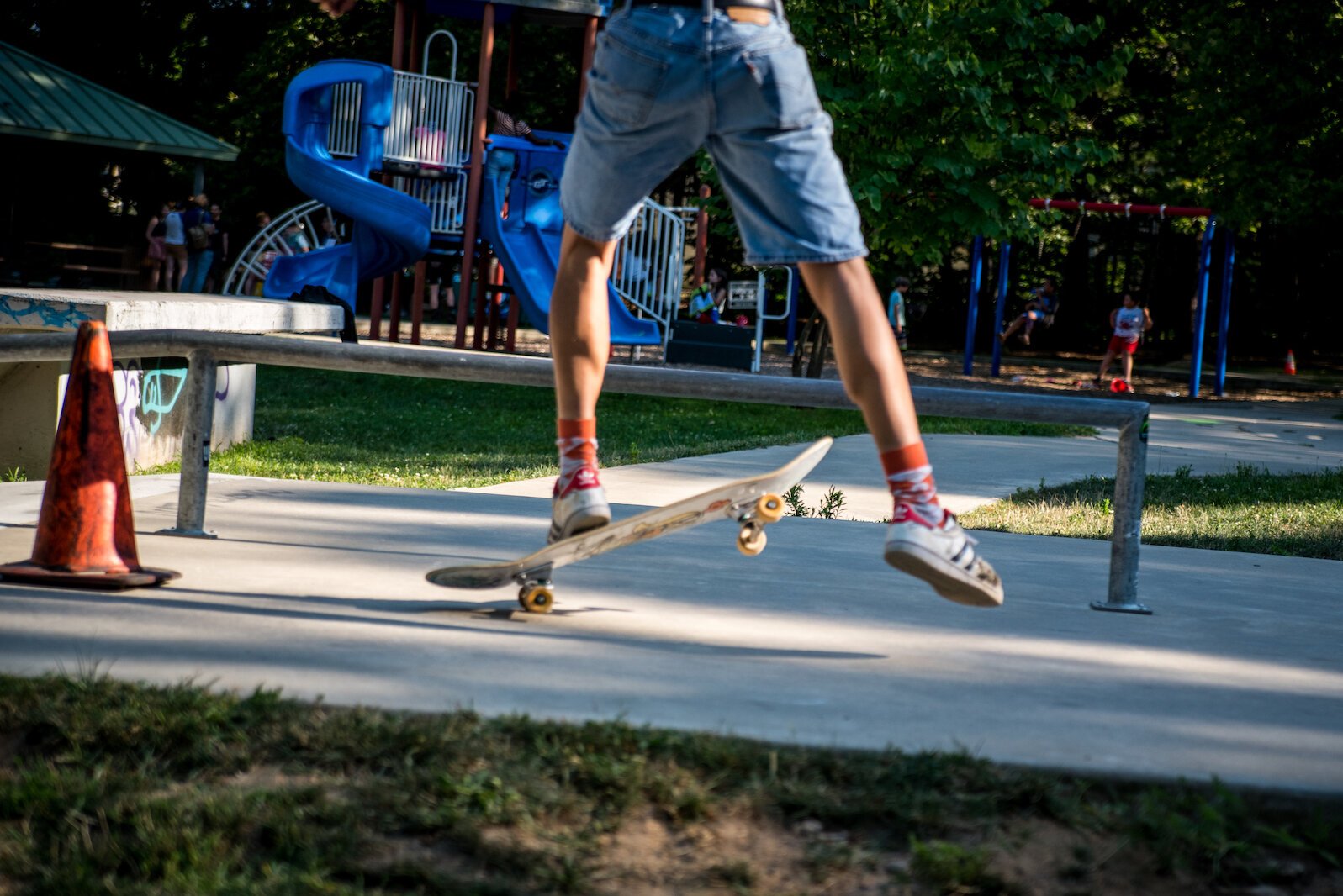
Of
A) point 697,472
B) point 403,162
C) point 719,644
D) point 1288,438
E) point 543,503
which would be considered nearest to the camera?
Result: point 719,644

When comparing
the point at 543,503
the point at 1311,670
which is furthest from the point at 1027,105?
the point at 1311,670

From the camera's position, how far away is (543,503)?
18.0 feet

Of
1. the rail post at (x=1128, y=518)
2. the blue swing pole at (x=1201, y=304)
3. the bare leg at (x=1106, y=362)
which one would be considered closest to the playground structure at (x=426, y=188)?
the bare leg at (x=1106, y=362)

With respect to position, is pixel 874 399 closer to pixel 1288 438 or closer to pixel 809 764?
pixel 809 764

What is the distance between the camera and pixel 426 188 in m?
19.1

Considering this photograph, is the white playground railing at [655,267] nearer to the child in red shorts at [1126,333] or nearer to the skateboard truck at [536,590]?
the child in red shorts at [1126,333]

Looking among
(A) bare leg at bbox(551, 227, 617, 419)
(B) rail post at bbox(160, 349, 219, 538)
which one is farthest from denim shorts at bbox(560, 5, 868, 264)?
(B) rail post at bbox(160, 349, 219, 538)

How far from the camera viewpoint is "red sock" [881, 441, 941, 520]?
2973 mm

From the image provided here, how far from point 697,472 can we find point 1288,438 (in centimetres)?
910

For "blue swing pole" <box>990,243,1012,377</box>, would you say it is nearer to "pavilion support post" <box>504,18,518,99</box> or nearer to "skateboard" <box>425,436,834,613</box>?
"pavilion support post" <box>504,18,518,99</box>

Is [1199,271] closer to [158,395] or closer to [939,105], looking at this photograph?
[939,105]

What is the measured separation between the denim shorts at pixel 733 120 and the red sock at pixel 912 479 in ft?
1.49

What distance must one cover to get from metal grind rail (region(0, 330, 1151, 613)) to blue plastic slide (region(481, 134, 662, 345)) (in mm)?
13200

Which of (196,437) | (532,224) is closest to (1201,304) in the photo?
(532,224)
